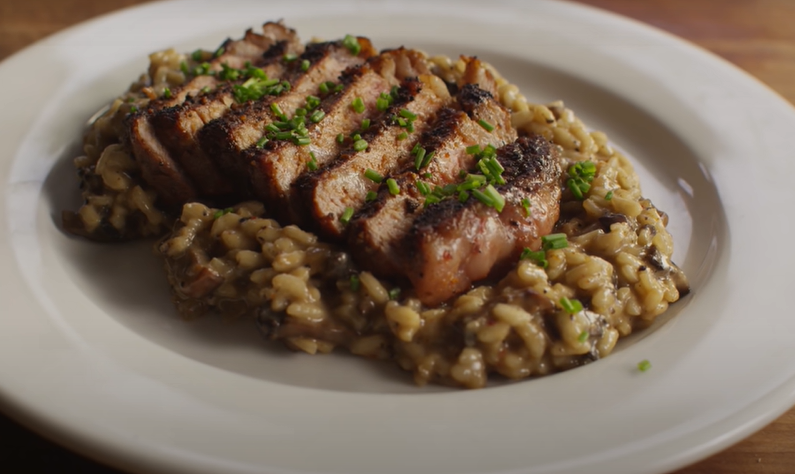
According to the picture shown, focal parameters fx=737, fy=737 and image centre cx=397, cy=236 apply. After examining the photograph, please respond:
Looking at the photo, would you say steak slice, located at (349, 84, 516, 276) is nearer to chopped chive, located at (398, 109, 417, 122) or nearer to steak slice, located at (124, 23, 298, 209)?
chopped chive, located at (398, 109, 417, 122)

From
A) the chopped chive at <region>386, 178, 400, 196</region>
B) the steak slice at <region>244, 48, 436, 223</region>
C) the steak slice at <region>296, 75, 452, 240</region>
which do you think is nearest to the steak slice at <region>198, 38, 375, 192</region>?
the steak slice at <region>244, 48, 436, 223</region>

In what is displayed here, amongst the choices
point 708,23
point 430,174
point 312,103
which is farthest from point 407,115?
point 708,23

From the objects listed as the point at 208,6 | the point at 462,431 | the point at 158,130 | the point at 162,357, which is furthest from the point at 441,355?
the point at 208,6

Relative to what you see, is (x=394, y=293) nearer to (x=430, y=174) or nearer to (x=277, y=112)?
(x=430, y=174)

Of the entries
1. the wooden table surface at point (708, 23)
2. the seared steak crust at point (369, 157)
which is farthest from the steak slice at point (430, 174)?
the wooden table surface at point (708, 23)

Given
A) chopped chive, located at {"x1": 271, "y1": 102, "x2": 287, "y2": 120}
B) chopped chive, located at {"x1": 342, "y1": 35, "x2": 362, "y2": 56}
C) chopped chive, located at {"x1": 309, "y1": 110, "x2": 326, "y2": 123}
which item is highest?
chopped chive, located at {"x1": 342, "y1": 35, "x2": 362, "y2": 56}

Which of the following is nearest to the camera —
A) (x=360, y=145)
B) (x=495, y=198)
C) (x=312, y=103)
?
(x=495, y=198)
